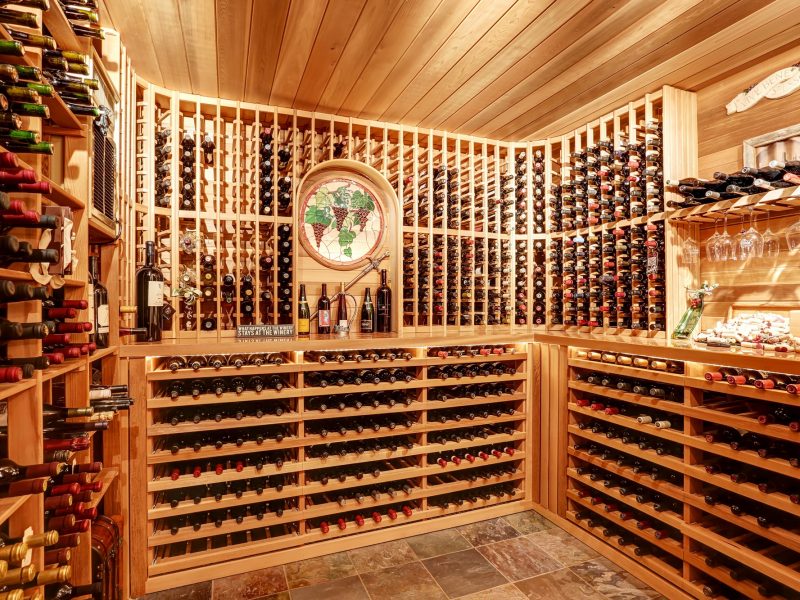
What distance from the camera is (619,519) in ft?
9.01

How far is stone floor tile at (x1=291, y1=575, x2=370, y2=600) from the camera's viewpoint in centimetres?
243

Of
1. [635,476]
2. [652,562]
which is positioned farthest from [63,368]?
[652,562]

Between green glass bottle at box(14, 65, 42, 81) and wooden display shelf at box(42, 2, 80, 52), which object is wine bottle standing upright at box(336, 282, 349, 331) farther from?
green glass bottle at box(14, 65, 42, 81)

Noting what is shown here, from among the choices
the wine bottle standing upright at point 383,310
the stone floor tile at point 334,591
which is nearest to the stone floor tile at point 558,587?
the stone floor tile at point 334,591

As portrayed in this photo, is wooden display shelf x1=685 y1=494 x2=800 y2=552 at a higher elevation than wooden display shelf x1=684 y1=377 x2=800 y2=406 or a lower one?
lower

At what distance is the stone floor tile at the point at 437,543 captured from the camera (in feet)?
9.47

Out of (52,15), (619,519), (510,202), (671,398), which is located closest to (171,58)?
(52,15)

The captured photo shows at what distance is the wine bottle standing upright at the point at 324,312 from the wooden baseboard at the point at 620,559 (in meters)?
2.10

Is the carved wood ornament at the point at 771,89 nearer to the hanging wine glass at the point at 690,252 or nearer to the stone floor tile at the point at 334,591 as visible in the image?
the hanging wine glass at the point at 690,252

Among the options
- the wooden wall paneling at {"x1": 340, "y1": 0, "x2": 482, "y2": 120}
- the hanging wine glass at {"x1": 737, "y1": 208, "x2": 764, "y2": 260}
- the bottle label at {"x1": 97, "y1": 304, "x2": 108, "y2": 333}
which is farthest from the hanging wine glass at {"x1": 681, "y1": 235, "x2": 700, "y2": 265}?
the bottle label at {"x1": 97, "y1": 304, "x2": 108, "y2": 333}

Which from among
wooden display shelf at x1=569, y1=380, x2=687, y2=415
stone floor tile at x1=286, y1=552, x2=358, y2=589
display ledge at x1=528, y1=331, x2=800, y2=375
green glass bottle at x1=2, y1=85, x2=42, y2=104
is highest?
green glass bottle at x1=2, y1=85, x2=42, y2=104

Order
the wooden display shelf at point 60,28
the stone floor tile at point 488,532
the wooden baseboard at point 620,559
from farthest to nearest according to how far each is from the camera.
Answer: the stone floor tile at point 488,532 → the wooden baseboard at point 620,559 → the wooden display shelf at point 60,28

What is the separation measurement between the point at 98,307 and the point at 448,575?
2353 millimetres

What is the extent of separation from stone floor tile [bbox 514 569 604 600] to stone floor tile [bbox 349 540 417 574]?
69cm
